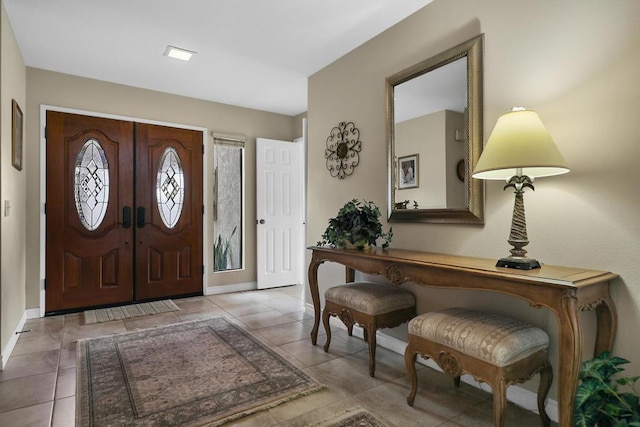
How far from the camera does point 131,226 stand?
410 centimetres

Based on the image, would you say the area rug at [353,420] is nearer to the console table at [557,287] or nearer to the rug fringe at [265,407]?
the rug fringe at [265,407]

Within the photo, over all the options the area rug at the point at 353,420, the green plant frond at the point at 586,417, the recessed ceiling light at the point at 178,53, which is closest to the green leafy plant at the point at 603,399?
the green plant frond at the point at 586,417

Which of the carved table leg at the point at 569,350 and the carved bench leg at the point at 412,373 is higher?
the carved table leg at the point at 569,350

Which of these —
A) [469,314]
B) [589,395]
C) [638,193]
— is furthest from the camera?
[469,314]

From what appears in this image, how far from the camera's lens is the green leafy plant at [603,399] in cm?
137

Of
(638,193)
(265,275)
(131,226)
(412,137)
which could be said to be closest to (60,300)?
(131,226)

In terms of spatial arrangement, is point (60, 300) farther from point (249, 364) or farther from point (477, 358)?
point (477, 358)

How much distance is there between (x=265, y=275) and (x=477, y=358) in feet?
11.8

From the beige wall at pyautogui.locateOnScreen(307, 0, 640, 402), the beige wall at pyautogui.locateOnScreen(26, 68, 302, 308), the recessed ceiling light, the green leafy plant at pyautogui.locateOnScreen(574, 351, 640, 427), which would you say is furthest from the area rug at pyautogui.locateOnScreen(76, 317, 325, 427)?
the recessed ceiling light

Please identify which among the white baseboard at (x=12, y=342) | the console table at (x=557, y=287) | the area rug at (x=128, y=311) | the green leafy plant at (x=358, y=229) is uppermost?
the green leafy plant at (x=358, y=229)

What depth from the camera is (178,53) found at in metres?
3.28

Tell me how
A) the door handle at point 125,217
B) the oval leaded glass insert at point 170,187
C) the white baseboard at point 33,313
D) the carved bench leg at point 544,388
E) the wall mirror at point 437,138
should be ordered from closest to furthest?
the carved bench leg at point 544,388
the wall mirror at point 437,138
the white baseboard at point 33,313
the door handle at point 125,217
the oval leaded glass insert at point 170,187

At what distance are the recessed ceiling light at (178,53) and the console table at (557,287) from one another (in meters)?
2.57

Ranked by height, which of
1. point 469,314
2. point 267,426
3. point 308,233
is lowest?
point 267,426
